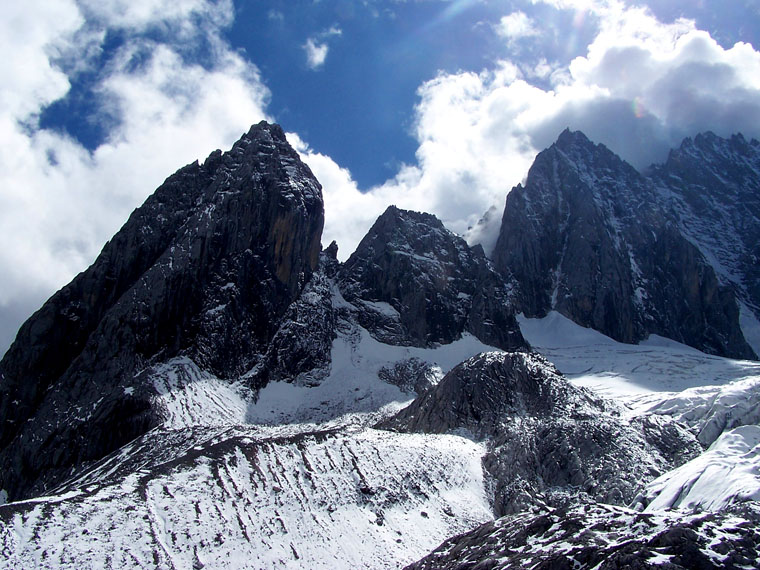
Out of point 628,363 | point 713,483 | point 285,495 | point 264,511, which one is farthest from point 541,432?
point 628,363

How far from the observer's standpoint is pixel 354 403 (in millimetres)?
100250

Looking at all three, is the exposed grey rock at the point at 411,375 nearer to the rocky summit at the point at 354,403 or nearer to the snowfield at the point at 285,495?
the rocky summit at the point at 354,403

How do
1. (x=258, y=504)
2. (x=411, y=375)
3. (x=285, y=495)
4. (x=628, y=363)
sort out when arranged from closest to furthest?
(x=258, y=504) < (x=285, y=495) < (x=411, y=375) < (x=628, y=363)

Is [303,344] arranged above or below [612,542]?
above

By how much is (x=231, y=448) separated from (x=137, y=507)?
11339 millimetres

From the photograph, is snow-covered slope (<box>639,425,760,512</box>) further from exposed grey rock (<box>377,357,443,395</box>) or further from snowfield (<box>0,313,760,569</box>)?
exposed grey rock (<box>377,357,443,395</box>)

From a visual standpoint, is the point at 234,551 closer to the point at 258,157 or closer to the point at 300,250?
the point at 300,250

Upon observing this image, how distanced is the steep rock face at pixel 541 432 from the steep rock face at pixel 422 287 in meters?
48.0

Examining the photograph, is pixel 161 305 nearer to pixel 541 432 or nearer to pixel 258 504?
pixel 541 432

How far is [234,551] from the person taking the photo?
133 ft

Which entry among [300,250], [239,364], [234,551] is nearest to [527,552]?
[234,551]

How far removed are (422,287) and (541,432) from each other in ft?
247

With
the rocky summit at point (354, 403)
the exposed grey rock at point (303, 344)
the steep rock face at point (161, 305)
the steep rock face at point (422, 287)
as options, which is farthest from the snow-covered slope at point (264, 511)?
the steep rock face at point (422, 287)

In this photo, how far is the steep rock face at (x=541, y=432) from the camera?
60.3 m
